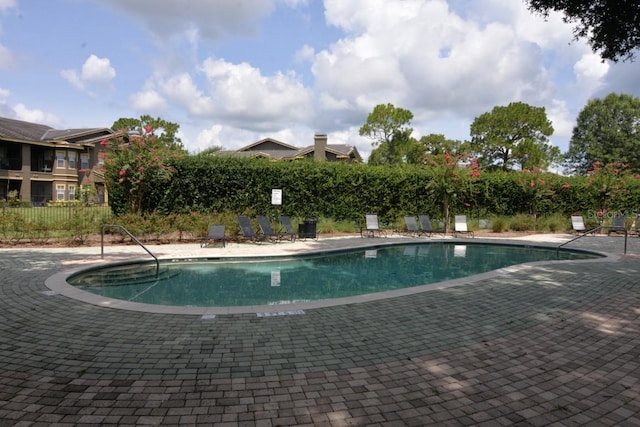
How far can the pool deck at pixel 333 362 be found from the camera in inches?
116

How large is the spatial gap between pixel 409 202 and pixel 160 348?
56.1ft

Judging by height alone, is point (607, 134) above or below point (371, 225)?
above

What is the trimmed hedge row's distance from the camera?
16.9 m

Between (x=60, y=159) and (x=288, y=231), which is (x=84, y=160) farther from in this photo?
(x=288, y=231)

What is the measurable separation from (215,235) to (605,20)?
11.8 meters

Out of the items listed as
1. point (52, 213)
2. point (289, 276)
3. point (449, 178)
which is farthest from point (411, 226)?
point (52, 213)

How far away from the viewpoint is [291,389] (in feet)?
10.8

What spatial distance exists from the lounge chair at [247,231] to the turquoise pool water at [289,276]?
3.25 meters

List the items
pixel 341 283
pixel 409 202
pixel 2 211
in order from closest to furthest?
pixel 341 283 → pixel 2 211 → pixel 409 202

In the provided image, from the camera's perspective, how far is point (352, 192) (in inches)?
753

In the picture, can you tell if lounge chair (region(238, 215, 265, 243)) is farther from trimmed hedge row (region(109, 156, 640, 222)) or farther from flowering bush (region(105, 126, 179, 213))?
flowering bush (region(105, 126, 179, 213))

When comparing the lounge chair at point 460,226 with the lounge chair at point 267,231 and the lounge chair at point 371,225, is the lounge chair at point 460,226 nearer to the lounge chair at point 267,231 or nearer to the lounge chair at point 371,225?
the lounge chair at point 371,225

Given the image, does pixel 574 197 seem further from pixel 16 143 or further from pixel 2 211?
pixel 16 143

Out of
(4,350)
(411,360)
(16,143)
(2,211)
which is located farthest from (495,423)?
(16,143)
